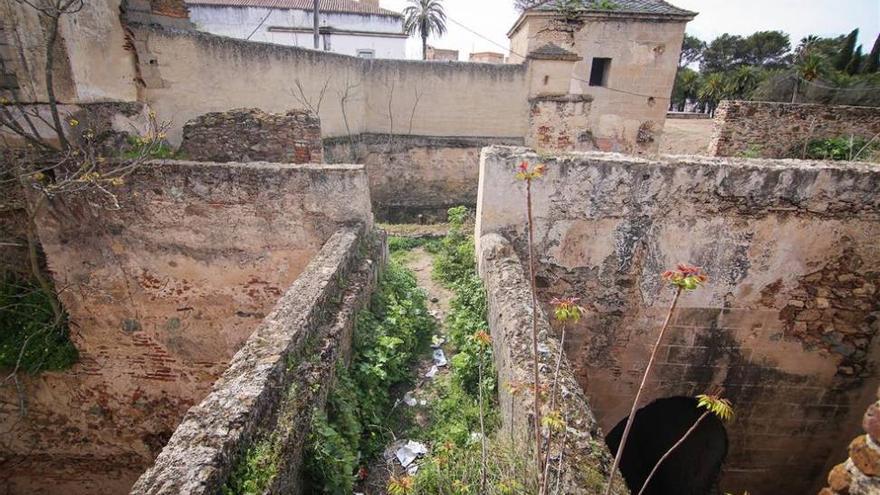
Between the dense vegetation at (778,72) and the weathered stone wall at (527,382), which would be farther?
the dense vegetation at (778,72)

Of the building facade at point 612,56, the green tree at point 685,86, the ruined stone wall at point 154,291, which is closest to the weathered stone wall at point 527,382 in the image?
the ruined stone wall at point 154,291

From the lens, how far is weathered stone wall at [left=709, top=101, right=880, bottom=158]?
11406mm

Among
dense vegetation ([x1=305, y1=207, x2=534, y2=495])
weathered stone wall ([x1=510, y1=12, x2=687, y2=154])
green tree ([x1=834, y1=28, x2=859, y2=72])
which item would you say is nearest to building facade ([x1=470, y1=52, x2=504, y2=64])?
weathered stone wall ([x1=510, y1=12, x2=687, y2=154])

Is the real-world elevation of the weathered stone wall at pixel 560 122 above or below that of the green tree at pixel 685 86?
below

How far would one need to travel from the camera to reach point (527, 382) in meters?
2.54

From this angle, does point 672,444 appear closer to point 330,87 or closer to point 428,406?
point 428,406

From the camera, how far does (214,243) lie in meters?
4.92

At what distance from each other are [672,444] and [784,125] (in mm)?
10636

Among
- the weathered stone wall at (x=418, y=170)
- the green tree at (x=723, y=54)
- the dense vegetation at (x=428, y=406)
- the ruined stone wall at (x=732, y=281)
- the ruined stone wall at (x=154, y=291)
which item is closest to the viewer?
the dense vegetation at (x=428, y=406)

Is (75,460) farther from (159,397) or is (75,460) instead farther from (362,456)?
(362,456)

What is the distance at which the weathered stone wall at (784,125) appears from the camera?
1141cm

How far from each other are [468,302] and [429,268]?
1.79 m

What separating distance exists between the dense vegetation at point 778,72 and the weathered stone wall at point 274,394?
69.7ft

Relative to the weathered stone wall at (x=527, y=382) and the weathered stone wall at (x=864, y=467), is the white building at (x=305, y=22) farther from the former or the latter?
the weathered stone wall at (x=864, y=467)
